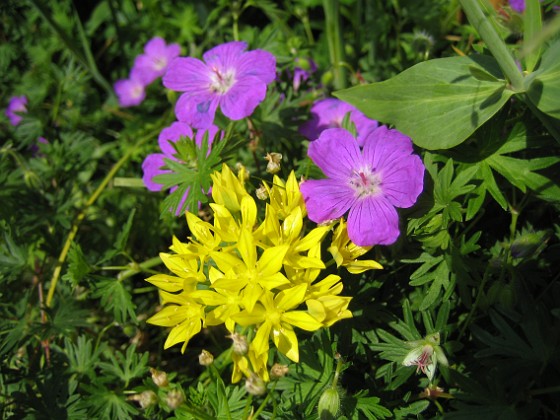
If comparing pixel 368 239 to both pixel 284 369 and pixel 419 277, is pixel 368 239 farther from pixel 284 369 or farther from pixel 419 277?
pixel 284 369

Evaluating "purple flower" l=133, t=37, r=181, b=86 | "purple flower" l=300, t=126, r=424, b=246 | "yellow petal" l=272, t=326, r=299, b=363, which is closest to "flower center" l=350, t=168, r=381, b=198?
"purple flower" l=300, t=126, r=424, b=246

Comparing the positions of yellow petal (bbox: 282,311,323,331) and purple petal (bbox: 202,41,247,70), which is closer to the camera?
yellow petal (bbox: 282,311,323,331)

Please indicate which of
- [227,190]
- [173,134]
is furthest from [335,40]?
[227,190]

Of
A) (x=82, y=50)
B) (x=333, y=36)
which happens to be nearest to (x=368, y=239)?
(x=333, y=36)

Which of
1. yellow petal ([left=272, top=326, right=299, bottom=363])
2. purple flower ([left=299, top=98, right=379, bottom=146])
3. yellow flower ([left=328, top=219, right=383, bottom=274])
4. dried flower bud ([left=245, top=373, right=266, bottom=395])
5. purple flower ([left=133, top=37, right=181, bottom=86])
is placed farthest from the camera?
purple flower ([left=133, top=37, right=181, bottom=86])

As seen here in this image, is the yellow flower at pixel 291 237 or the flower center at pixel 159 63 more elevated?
the yellow flower at pixel 291 237

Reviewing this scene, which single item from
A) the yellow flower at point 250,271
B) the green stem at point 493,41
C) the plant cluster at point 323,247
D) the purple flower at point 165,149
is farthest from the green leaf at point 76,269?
the green stem at point 493,41

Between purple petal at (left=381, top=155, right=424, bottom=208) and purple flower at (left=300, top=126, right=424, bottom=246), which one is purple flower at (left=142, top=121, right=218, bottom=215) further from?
purple petal at (left=381, top=155, right=424, bottom=208)

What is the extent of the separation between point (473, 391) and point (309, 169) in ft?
2.23

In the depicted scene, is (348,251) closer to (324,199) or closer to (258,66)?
(324,199)

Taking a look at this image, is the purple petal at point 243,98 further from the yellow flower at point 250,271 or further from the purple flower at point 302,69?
the yellow flower at point 250,271

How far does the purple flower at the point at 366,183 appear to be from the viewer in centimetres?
128

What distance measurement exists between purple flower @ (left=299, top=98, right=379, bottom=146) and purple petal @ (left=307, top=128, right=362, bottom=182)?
1.17 ft

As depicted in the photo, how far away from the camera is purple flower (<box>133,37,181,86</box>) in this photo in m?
2.50
